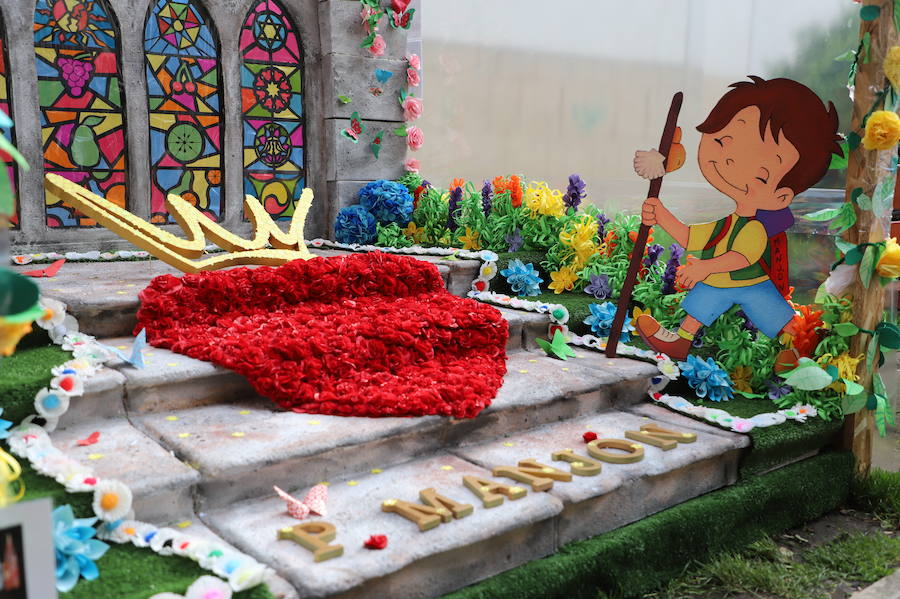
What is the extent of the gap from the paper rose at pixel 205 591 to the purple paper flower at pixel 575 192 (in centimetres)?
373

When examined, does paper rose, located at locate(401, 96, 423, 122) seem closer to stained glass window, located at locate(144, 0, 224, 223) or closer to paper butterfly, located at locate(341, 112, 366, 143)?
paper butterfly, located at locate(341, 112, 366, 143)

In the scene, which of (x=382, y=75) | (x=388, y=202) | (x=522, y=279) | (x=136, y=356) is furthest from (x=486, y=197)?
(x=136, y=356)

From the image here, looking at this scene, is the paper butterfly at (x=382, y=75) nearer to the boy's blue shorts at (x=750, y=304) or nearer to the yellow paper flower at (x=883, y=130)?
the boy's blue shorts at (x=750, y=304)

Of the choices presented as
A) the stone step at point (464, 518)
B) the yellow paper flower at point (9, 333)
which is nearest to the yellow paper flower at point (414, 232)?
the stone step at point (464, 518)

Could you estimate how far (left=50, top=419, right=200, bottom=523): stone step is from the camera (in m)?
2.12

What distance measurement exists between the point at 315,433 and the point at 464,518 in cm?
61

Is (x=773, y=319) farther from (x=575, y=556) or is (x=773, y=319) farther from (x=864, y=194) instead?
(x=575, y=556)

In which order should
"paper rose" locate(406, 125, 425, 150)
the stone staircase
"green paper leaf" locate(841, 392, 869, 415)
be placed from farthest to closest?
1. "paper rose" locate(406, 125, 425, 150)
2. "green paper leaf" locate(841, 392, 869, 415)
3. the stone staircase

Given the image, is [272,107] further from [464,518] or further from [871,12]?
[464,518]

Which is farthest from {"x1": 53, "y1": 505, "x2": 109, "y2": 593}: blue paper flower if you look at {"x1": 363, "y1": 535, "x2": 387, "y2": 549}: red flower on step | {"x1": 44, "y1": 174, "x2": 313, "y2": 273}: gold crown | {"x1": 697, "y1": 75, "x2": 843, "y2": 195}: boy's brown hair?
{"x1": 697, "y1": 75, "x2": 843, "y2": 195}: boy's brown hair

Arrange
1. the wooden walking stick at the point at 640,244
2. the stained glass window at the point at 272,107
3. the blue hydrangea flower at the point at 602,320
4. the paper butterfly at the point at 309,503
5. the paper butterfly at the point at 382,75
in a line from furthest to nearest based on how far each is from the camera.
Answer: the paper butterfly at the point at 382,75 < the stained glass window at the point at 272,107 < the blue hydrangea flower at the point at 602,320 < the wooden walking stick at the point at 640,244 < the paper butterfly at the point at 309,503

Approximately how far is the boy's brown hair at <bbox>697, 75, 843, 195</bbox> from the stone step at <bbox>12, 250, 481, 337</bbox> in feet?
6.23

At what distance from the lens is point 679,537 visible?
2668 mm

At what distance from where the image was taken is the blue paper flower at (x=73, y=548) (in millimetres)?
1800
